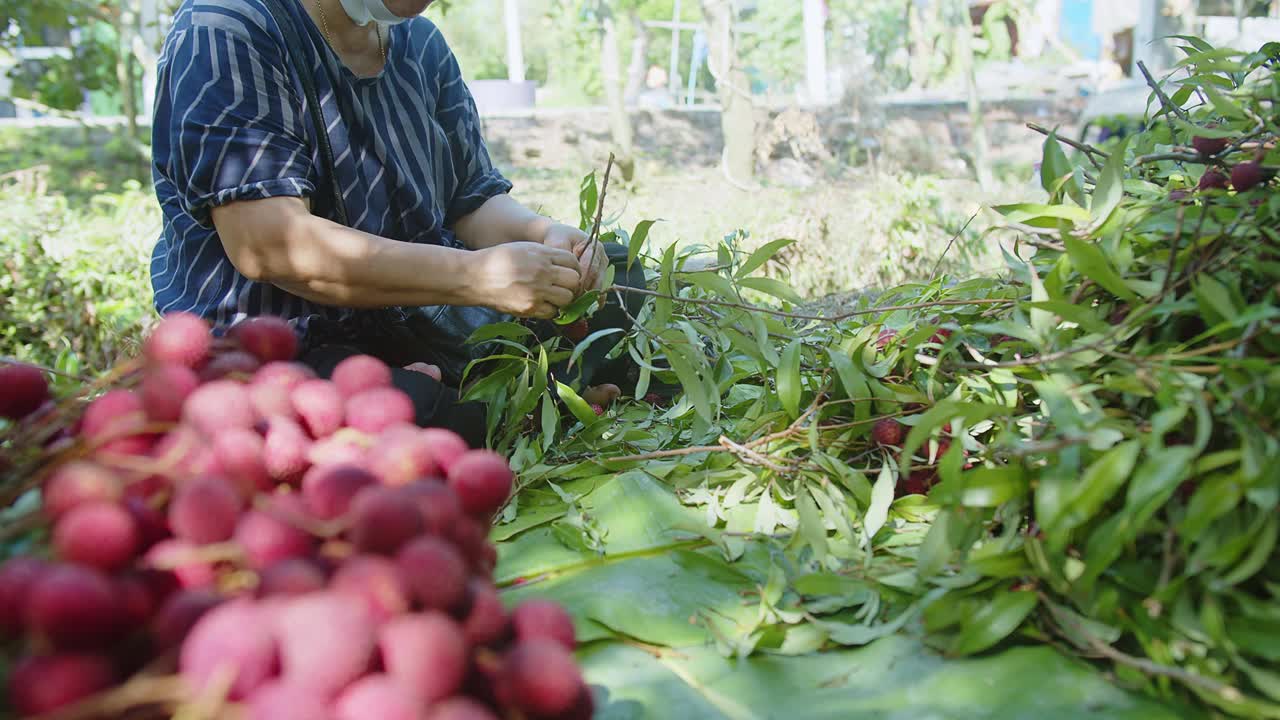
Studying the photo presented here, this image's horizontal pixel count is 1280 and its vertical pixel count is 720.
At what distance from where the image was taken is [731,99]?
6.46m

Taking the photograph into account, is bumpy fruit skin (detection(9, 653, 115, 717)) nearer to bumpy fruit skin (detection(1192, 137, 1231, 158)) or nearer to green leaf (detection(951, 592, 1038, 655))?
green leaf (detection(951, 592, 1038, 655))

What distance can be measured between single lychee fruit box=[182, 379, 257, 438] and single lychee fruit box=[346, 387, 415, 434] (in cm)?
8

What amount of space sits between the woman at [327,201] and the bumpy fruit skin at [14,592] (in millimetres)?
866

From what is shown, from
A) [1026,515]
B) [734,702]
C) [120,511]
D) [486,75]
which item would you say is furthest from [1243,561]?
[486,75]

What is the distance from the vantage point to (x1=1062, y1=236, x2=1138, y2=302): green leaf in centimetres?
110

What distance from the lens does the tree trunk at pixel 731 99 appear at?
639 cm

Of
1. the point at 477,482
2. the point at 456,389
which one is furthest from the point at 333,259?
the point at 477,482

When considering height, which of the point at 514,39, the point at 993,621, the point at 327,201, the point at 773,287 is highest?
the point at 514,39

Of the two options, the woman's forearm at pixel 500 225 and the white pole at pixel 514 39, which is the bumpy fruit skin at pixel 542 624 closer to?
the woman's forearm at pixel 500 225

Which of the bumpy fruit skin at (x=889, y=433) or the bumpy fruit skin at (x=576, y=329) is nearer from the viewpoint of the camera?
the bumpy fruit skin at (x=889, y=433)

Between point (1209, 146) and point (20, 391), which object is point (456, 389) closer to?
point (20, 391)

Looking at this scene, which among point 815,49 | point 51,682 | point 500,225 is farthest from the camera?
point 815,49

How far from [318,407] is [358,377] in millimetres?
68

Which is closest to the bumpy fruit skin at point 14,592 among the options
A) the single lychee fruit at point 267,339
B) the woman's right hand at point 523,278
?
the single lychee fruit at point 267,339
